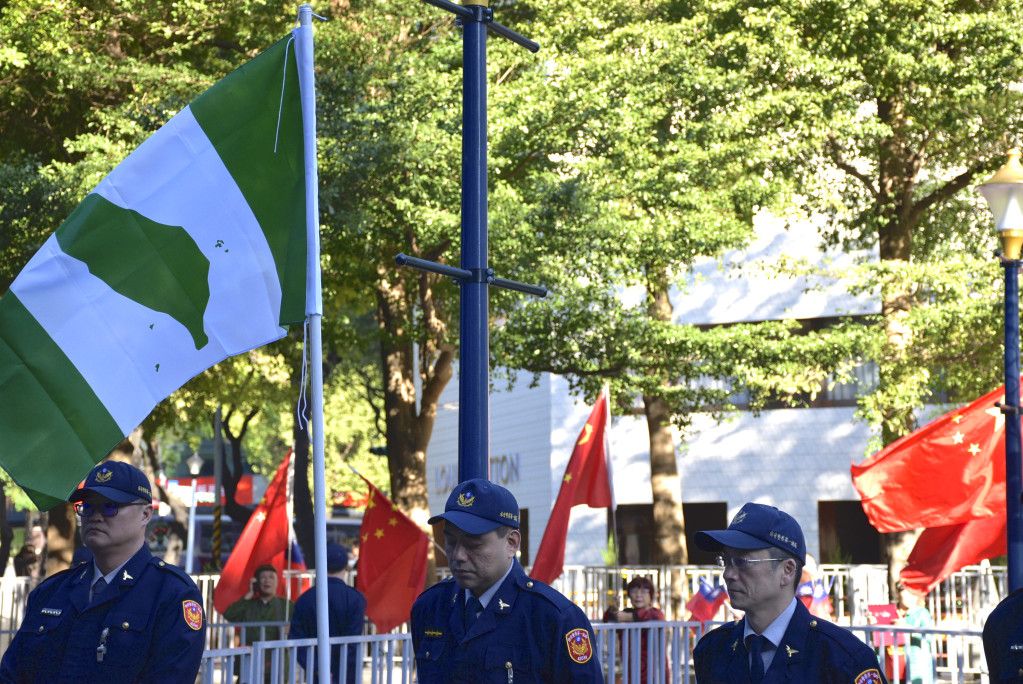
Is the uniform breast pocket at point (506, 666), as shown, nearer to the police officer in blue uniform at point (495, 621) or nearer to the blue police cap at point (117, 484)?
the police officer in blue uniform at point (495, 621)

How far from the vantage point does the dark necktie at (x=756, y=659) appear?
4.09 m

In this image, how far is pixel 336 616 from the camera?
1083 cm

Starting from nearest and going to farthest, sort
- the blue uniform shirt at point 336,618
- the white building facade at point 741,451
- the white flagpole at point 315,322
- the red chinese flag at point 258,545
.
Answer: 1. the white flagpole at point 315,322
2. the blue uniform shirt at point 336,618
3. the red chinese flag at point 258,545
4. the white building facade at point 741,451

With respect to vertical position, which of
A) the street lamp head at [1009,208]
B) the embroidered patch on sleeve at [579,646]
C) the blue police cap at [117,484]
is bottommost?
the embroidered patch on sleeve at [579,646]

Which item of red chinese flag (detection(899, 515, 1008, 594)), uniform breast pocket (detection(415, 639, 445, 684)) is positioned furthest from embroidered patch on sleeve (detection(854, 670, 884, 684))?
red chinese flag (detection(899, 515, 1008, 594))

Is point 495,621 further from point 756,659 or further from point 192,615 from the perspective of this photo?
point 192,615

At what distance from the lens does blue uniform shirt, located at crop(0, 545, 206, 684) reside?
469 centimetres

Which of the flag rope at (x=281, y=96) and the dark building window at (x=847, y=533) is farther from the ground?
the flag rope at (x=281, y=96)

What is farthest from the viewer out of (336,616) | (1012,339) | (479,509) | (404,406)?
(404,406)

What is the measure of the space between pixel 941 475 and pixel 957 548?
0.72 metres

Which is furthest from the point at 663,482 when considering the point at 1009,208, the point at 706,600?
the point at 1009,208

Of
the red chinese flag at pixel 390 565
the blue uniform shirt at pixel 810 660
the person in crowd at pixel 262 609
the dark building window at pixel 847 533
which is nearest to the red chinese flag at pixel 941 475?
the red chinese flag at pixel 390 565

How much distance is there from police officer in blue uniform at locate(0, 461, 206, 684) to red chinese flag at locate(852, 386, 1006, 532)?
782cm

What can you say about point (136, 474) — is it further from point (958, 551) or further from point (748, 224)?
point (748, 224)
